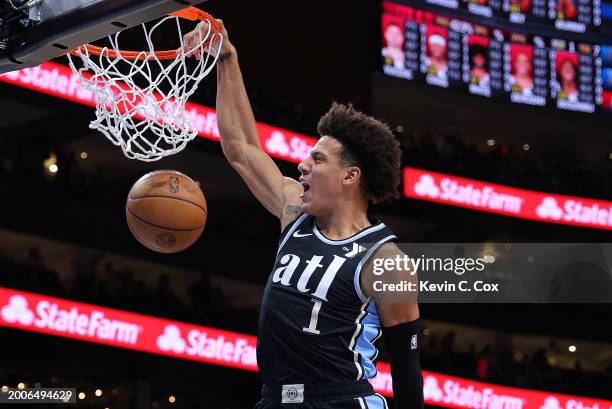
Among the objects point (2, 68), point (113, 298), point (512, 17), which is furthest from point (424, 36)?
point (2, 68)

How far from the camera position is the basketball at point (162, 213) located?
15.3 ft

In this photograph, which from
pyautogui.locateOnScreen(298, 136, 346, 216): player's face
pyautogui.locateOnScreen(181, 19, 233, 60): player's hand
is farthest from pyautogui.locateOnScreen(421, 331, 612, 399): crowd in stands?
pyautogui.locateOnScreen(298, 136, 346, 216): player's face

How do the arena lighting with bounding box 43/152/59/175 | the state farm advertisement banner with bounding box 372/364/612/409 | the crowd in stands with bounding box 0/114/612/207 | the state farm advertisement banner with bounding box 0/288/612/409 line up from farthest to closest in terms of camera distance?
the state farm advertisement banner with bounding box 372/364/612/409
the crowd in stands with bounding box 0/114/612/207
the arena lighting with bounding box 43/152/59/175
the state farm advertisement banner with bounding box 0/288/612/409

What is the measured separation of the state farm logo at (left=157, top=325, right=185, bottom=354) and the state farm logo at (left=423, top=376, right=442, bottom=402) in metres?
3.89

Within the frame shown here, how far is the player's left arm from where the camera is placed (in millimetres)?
3215

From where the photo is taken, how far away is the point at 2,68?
4.07 metres

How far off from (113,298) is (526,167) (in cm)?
910

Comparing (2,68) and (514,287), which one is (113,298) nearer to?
(514,287)

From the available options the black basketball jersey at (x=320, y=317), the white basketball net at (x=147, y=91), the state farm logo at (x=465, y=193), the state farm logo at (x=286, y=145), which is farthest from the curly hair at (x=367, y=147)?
the state farm logo at (x=465, y=193)

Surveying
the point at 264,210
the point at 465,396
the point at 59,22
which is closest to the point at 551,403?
the point at 465,396

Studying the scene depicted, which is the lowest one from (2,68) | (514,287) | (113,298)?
(2,68)

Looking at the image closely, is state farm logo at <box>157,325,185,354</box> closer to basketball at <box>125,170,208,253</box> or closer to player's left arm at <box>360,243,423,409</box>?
basketball at <box>125,170,208,253</box>

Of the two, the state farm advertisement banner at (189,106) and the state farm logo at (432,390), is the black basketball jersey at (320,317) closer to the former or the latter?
the state farm advertisement banner at (189,106)

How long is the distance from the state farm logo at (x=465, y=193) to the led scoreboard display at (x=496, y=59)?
1652mm
